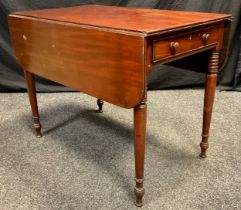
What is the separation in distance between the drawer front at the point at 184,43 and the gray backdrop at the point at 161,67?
1.14m

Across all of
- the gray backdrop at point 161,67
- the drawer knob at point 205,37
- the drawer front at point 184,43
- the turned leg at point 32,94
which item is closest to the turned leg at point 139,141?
the drawer front at point 184,43

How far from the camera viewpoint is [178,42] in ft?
3.81

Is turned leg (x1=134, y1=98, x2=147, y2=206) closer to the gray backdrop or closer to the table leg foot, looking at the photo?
the table leg foot

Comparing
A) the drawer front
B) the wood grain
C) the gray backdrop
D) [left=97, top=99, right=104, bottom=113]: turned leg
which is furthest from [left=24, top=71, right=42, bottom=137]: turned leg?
the drawer front

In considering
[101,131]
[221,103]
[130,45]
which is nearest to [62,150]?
[101,131]

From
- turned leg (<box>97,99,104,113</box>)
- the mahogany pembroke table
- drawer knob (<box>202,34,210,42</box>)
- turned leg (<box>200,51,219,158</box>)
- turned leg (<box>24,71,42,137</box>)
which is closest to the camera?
the mahogany pembroke table

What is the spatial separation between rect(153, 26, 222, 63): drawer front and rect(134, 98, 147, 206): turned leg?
202mm

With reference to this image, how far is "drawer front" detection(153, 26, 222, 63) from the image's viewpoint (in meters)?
1.08

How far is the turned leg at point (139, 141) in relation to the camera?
114 centimetres

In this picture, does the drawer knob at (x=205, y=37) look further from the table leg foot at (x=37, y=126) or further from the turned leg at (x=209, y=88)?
the table leg foot at (x=37, y=126)

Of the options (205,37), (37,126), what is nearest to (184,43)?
(205,37)

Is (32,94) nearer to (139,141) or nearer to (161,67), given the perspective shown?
(139,141)

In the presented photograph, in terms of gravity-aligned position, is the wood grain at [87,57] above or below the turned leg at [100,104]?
above

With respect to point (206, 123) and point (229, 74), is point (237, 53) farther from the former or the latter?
point (206, 123)
